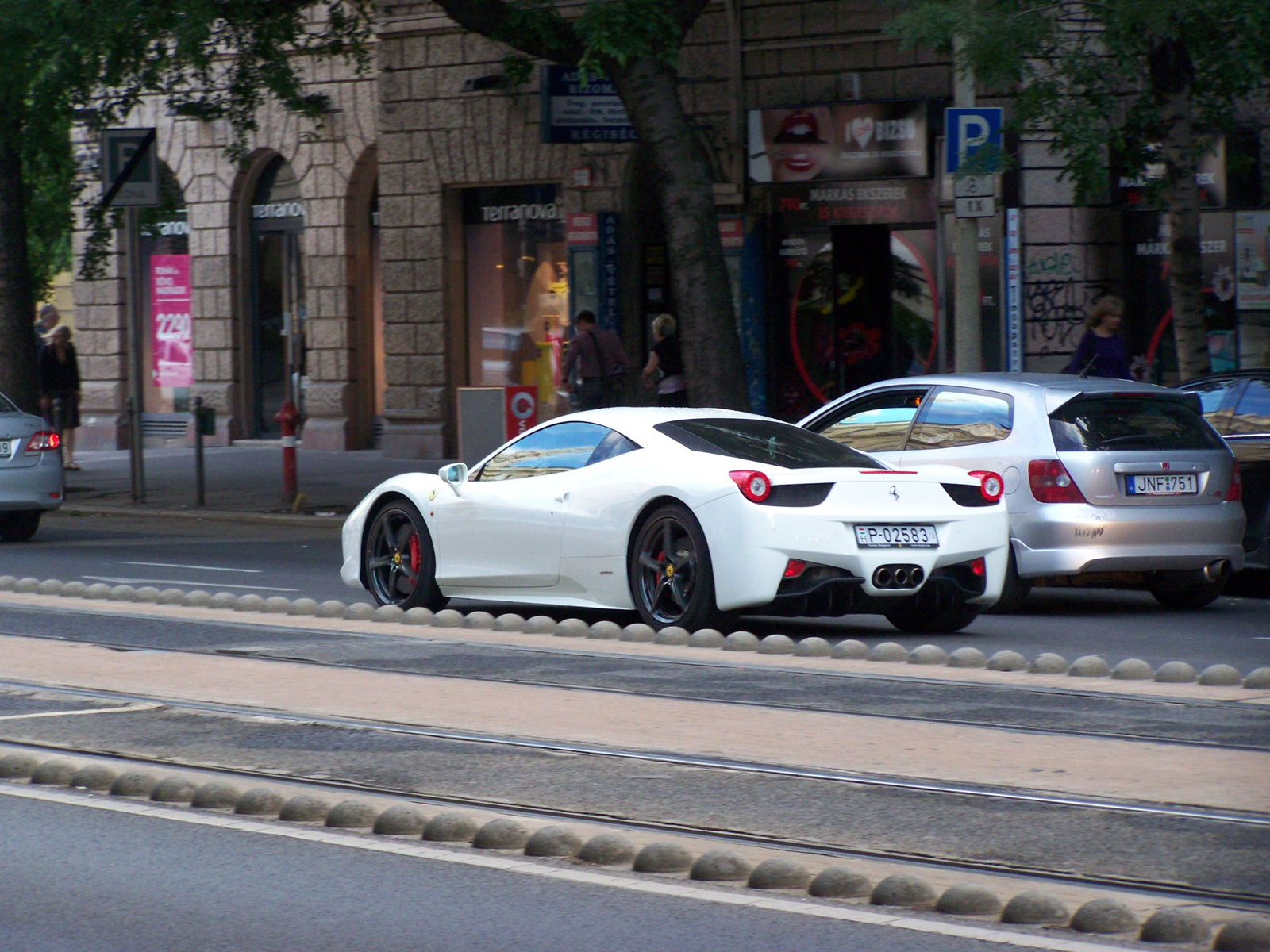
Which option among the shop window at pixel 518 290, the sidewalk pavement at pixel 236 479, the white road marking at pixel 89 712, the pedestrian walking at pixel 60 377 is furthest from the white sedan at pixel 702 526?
the pedestrian walking at pixel 60 377

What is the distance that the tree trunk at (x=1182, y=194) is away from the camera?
1573 centimetres

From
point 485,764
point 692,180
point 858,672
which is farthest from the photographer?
point 692,180

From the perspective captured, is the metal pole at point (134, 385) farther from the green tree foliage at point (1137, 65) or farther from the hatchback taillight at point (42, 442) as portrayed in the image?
the green tree foliage at point (1137, 65)

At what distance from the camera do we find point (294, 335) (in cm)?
2941

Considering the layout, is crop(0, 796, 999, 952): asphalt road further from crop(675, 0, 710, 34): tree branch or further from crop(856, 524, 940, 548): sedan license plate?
crop(675, 0, 710, 34): tree branch

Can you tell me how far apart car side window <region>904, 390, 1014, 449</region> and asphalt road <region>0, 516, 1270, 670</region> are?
1048mm

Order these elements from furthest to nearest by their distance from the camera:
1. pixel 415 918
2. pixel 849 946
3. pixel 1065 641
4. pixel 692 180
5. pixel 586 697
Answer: pixel 692 180 < pixel 1065 641 < pixel 586 697 < pixel 415 918 < pixel 849 946

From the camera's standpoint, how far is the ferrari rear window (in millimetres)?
11398

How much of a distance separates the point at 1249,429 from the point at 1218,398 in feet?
1.28

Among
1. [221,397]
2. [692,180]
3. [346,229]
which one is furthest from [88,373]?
[692,180]

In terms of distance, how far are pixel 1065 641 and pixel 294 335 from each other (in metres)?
20.6

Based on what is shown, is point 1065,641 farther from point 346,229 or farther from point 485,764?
point 346,229

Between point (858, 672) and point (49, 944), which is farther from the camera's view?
point (858, 672)

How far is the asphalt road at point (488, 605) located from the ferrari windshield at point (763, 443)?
A: 36.1 inches
